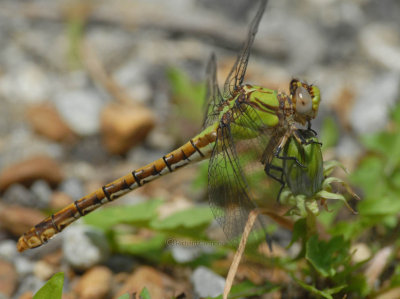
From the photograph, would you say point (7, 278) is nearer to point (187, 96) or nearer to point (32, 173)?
point (32, 173)

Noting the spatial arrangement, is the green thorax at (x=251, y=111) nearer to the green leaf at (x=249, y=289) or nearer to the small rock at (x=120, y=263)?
the green leaf at (x=249, y=289)

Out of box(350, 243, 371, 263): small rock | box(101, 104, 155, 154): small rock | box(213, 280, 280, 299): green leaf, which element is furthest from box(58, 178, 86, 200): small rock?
box(350, 243, 371, 263): small rock

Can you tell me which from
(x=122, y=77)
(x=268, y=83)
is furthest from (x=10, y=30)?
(x=268, y=83)

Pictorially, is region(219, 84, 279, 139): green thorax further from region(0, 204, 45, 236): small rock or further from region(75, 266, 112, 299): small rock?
region(0, 204, 45, 236): small rock

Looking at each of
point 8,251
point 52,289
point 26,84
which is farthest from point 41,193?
point 26,84

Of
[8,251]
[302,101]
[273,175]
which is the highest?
[8,251]

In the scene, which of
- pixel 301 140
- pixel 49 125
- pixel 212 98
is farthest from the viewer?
pixel 49 125
